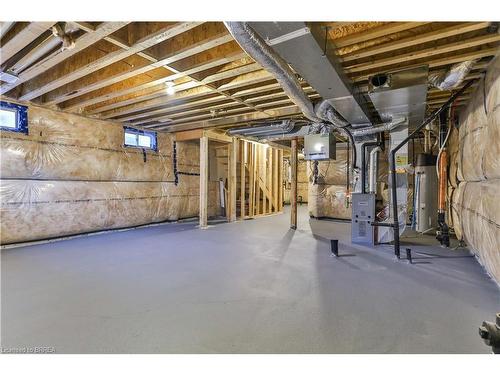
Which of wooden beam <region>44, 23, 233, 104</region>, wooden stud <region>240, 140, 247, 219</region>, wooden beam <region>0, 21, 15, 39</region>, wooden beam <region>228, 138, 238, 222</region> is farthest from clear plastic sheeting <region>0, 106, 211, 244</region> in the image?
wooden beam <region>0, 21, 15, 39</region>

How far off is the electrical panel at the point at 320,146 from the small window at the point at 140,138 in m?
3.35

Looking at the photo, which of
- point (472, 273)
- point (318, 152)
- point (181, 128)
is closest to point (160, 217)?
point (181, 128)

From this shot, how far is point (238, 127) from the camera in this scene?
581 cm

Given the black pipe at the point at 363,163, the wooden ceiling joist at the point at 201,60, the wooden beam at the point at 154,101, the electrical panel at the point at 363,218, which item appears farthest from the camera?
the black pipe at the point at 363,163

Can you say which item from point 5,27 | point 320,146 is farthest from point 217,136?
point 5,27

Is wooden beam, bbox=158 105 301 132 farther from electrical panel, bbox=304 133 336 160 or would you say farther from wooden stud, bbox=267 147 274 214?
wooden stud, bbox=267 147 274 214

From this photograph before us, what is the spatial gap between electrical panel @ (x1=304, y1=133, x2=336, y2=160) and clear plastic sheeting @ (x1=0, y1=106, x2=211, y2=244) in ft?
10.7

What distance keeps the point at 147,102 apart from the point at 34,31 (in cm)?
181

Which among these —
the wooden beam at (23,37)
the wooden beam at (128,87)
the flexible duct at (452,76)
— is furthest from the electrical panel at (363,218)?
the wooden beam at (23,37)

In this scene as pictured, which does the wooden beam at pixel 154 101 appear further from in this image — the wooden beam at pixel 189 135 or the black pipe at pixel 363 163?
the black pipe at pixel 363 163

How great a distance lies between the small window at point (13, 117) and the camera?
363cm

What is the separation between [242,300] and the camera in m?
2.05

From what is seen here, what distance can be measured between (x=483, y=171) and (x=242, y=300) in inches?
100
